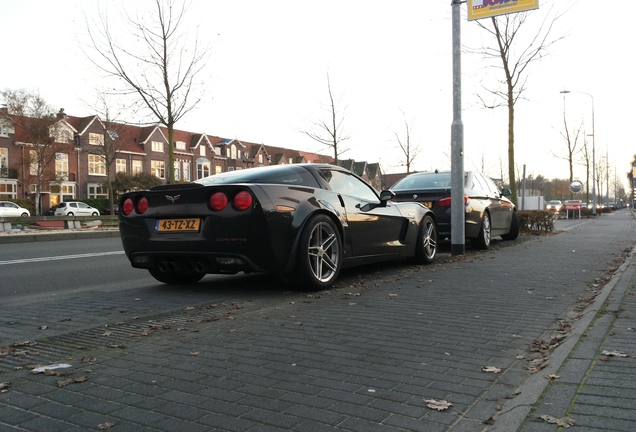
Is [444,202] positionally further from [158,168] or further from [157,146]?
[157,146]

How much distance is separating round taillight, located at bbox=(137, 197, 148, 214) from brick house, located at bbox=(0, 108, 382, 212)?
3472 centimetres

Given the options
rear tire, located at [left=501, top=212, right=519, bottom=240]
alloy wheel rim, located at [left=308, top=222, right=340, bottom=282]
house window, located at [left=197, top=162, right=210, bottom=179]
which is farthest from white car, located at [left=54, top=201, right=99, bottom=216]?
alloy wheel rim, located at [left=308, top=222, right=340, bottom=282]

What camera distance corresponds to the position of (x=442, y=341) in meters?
4.01

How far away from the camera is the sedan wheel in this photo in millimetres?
11141

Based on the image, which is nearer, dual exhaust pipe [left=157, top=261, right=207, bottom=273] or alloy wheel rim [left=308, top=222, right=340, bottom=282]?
dual exhaust pipe [left=157, top=261, right=207, bottom=273]

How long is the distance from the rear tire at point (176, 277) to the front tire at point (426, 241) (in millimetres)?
3253

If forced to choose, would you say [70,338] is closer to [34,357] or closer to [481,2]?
[34,357]

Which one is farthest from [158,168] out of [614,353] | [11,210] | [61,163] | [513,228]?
[614,353]

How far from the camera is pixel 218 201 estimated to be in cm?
572

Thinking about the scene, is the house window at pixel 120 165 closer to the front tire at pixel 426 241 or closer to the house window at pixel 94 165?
the house window at pixel 94 165

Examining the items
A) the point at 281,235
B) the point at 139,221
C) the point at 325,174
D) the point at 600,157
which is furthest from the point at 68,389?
the point at 600,157

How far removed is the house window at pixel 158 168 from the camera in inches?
2739

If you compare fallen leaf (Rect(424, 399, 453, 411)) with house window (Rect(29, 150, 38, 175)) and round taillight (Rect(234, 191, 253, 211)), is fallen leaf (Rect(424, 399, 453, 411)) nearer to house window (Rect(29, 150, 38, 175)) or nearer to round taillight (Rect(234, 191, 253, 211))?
round taillight (Rect(234, 191, 253, 211))

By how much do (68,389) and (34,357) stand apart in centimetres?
79
